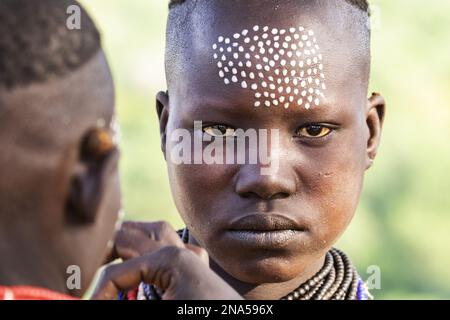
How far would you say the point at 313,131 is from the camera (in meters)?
3.54

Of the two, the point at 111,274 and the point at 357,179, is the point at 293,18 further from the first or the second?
the point at 111,274

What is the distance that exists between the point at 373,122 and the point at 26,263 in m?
1.84

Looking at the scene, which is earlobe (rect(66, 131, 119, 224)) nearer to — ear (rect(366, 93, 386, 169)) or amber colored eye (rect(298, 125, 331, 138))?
amber colored eye (rect(298, 125, 331, 138))

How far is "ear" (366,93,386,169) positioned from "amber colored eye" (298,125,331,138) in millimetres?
385

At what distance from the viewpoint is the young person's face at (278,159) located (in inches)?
136

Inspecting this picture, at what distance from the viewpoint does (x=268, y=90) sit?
11.3 feet

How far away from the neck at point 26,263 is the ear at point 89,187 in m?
0.12

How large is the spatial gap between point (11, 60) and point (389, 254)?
5675 mm

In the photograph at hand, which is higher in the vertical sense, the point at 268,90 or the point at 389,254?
the point at 268,90

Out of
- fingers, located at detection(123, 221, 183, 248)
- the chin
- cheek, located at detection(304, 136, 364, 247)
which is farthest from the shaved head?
the chin

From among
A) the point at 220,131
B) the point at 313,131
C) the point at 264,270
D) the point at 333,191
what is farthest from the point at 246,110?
the point at 264,270

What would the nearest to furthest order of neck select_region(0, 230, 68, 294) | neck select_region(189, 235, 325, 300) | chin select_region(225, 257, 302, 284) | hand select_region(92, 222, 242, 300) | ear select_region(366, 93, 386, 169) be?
1. neck select_region(0, 230, 68, 294)
2. hand select_region(92, 222, 242, 300)
3. chin select_region(225, 257, 302, 284)
4. neck select_region(189, 235, 325, 300)
5. ear select_region(366, 93, 386, 169)

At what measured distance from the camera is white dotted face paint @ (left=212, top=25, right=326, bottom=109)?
3.45m

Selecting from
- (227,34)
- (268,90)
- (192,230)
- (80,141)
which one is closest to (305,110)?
(268,90)
